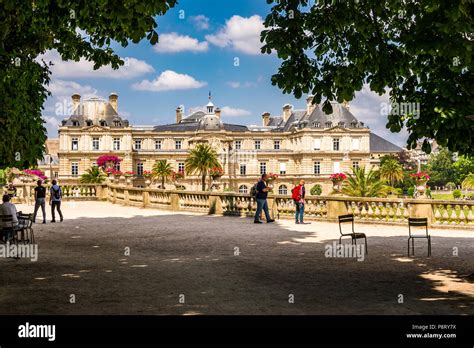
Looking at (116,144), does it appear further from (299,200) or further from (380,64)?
(380,64)

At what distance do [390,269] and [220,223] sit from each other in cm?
934

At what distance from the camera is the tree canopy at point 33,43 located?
896cm

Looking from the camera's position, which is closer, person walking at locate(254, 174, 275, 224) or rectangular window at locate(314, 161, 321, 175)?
person walking at locate(254, 174, 275, 224)

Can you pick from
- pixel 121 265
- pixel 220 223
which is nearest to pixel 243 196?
pixel 220 223

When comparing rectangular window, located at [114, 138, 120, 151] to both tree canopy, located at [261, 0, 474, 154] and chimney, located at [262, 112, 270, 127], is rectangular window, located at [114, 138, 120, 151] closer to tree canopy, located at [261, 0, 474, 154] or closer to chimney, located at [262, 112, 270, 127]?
chimney, located at [262, 112, 270, 127]

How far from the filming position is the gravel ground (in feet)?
23.9

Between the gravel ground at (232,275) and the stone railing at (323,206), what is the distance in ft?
4.95

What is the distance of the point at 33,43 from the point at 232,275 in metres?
6.98

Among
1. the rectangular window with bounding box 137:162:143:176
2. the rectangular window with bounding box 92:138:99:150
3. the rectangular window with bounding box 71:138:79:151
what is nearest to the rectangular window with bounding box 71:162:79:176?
the rectangular window with bounding box 71:138:79:151

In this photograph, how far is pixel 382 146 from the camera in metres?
122

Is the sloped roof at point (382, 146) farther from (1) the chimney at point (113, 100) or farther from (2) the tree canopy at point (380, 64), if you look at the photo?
(2) the tree canopy at point (380, 64)

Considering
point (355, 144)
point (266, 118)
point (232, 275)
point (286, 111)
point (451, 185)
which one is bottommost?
point (232, 275)

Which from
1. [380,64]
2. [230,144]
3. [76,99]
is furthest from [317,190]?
[380,64]

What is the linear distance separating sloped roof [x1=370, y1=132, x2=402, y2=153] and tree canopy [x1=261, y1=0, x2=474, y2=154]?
378 feet
